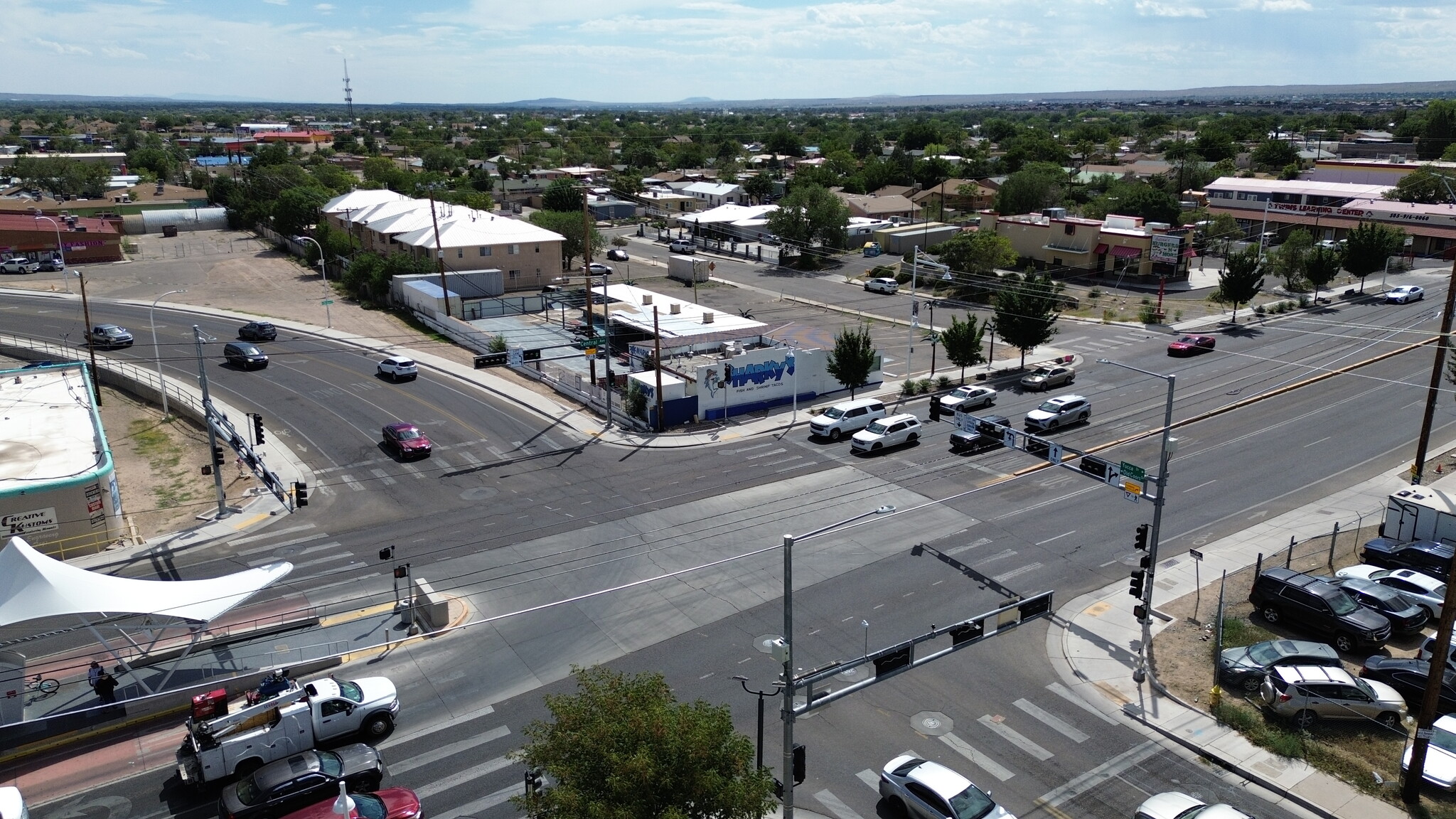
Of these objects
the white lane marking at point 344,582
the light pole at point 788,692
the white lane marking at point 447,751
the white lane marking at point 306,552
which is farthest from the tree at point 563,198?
the light pole at point 788,692

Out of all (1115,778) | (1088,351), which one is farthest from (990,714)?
(1088,351)

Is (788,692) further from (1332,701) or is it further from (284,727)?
(1332,701)

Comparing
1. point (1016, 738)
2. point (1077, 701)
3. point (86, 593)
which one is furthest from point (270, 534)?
point (1077, 701)

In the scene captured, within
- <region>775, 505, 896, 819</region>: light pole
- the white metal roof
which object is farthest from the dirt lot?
the white metal roof

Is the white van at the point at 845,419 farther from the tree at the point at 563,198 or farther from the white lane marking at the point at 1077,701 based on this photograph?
the tree at the point at 563,198

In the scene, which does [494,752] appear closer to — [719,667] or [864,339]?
[719,667]

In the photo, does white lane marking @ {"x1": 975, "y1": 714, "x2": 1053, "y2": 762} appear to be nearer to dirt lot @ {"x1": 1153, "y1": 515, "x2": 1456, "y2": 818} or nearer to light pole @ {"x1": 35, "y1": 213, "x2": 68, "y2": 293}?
dirt lot @ {"x1": 1153, "y1": 515, "x2": 1456, "y2": 818}
